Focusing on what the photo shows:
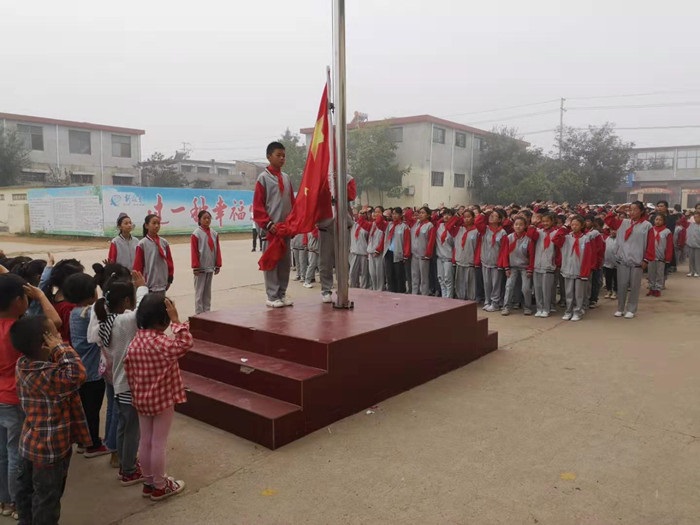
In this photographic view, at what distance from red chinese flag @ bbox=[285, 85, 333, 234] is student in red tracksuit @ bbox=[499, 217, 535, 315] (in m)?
4.09

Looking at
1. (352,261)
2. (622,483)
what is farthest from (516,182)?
(622,483)

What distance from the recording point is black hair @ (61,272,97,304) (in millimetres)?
3340

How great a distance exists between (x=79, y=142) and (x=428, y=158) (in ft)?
68.9

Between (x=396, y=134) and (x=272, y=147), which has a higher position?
(x=396, y=134)

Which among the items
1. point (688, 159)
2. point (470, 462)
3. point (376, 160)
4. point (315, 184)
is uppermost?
point (688, 159)

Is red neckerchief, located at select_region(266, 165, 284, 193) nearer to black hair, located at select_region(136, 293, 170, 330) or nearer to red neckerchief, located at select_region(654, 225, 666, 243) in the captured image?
black hair, located at select_region(136, 293, 170, 330)

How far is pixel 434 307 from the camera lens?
5.52 meters

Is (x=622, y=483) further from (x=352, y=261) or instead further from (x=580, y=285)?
(x=352, y=261)

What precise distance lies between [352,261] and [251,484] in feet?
26.1

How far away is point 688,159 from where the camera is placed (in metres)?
41.5

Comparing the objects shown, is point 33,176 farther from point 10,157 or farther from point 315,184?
point 315,184

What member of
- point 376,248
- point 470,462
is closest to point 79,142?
point 376,248

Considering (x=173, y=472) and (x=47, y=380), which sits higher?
(x=47, y=380)

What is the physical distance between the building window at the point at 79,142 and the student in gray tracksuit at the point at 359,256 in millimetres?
27748
